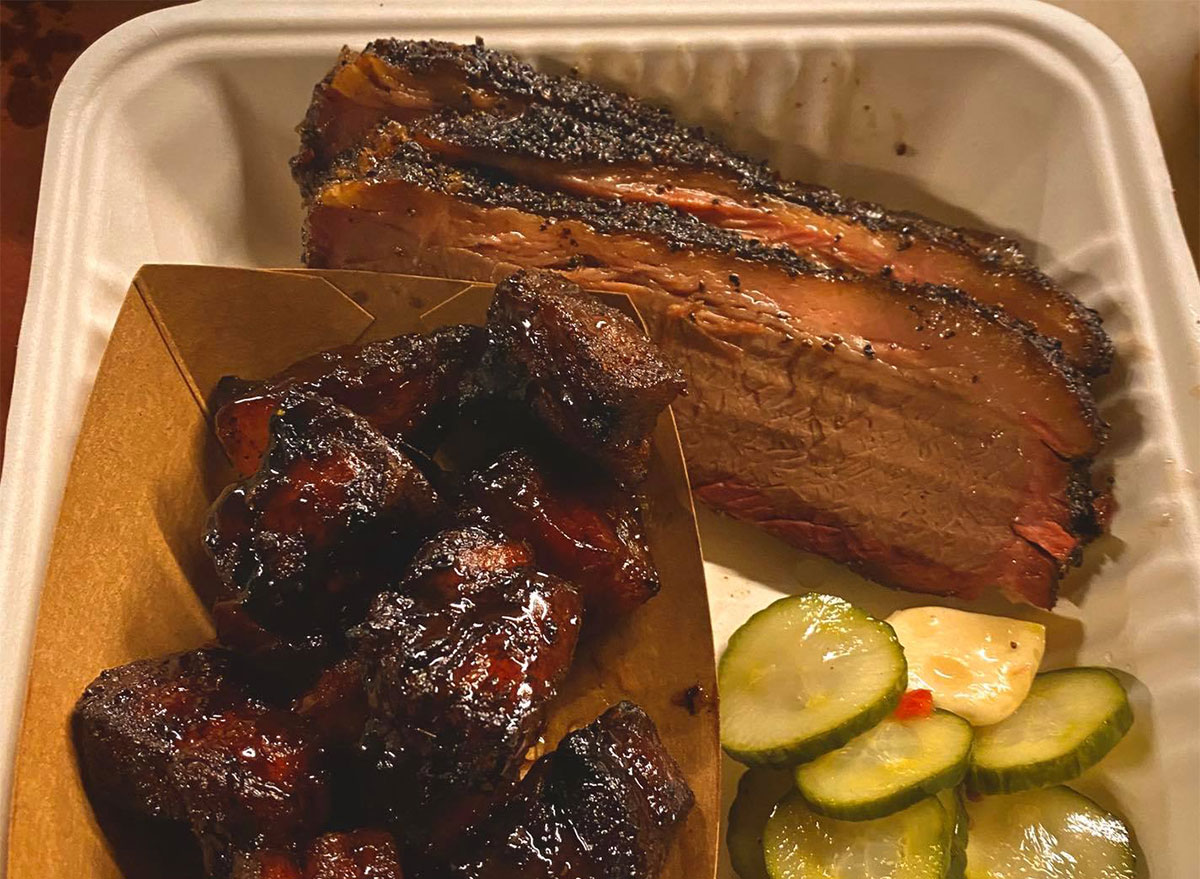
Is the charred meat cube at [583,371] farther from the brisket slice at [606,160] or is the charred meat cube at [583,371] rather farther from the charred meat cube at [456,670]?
the brisket slice at [606,160]

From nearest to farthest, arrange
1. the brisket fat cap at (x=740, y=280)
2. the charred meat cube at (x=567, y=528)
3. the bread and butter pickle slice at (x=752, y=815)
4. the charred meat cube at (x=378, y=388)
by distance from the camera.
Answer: the charred meat cube at (x=567, y=528) < the charred meat cube at (x=378, y=388) < the bread and butter pickle slice at (x=752, y=815) < the brisket fat cap at (x=740, y=280)

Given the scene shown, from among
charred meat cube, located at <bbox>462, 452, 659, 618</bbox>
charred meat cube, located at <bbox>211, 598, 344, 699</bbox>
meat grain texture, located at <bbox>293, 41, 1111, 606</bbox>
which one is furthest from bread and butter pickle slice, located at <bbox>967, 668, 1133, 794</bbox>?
charred meat cube, located at <bbox>211, 598, 344, 699</bbox>

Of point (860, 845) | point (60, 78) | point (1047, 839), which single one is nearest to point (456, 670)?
point (860, 845)

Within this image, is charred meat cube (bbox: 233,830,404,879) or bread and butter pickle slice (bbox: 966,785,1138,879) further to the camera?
bread and butter pickle slice (bbox: 966,785,1138,879)

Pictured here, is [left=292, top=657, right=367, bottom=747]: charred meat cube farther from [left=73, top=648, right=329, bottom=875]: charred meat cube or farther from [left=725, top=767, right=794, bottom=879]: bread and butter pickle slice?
[left=725, top=767, right=794, bottom=879]: bread and butter pickle slice

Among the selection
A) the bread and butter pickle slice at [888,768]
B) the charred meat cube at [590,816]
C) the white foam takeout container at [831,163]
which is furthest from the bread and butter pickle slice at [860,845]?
the white foam takeout container at [831,163]

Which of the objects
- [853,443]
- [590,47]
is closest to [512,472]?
[853,443]
